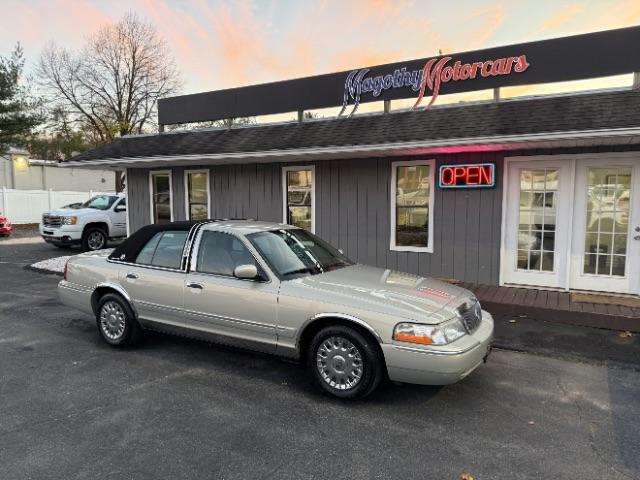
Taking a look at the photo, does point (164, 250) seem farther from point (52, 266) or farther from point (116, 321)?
point (52, 266)

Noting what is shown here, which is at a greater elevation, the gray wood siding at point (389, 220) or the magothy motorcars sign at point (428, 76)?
the magothy motorcars sign at point (428, 76)

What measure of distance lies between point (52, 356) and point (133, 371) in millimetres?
1184

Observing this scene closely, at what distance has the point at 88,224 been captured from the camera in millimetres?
14094

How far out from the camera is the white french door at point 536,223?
7594mm

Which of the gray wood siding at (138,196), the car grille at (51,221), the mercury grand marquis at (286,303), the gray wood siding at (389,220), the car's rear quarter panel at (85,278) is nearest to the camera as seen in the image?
the mercury grand marquis at (286,303)

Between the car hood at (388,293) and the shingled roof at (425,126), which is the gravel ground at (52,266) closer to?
the shingled roof at (425,126)

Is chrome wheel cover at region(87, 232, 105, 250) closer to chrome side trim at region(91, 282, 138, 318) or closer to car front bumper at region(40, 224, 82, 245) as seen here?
car front bumper at region(40, 224, 82, 245)

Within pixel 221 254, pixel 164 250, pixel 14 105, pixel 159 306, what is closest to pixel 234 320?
pixel 221 254

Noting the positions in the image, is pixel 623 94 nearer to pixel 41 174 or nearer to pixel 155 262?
pixel 155 262

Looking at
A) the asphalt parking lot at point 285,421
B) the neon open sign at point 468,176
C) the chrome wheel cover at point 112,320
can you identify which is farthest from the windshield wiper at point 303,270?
the neon open sign at point 468,176

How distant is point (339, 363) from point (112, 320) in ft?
9.81

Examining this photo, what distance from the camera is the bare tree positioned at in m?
30.4

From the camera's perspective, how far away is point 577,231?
750cm

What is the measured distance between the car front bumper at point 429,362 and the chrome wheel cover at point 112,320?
3.26m
